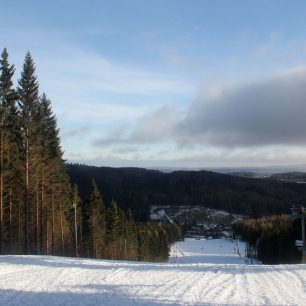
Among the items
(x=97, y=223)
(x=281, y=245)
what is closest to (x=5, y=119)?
(x=97, y=223)

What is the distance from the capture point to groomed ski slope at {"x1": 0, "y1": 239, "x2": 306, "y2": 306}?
42.0 feet

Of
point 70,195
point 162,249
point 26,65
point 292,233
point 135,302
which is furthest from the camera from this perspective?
point 162,249

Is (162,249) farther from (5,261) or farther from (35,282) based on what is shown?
(35,282)

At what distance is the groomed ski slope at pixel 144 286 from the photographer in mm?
12805

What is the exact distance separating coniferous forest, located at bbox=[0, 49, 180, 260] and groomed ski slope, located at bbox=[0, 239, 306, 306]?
16.9m

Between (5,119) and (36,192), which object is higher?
(5,119)

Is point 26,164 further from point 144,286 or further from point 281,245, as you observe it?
point 281,245

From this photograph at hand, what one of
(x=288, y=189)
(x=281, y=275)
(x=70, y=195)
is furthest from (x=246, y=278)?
(x=288, y=189)

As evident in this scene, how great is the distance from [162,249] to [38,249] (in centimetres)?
6751

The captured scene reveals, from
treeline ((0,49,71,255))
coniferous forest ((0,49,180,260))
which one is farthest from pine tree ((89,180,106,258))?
treeline ((0,49,71,255))

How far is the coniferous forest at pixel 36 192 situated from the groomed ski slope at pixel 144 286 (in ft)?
55.3

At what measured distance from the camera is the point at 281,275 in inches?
763

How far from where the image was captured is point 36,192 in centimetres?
4453

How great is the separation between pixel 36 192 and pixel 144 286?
30808 millimetres
